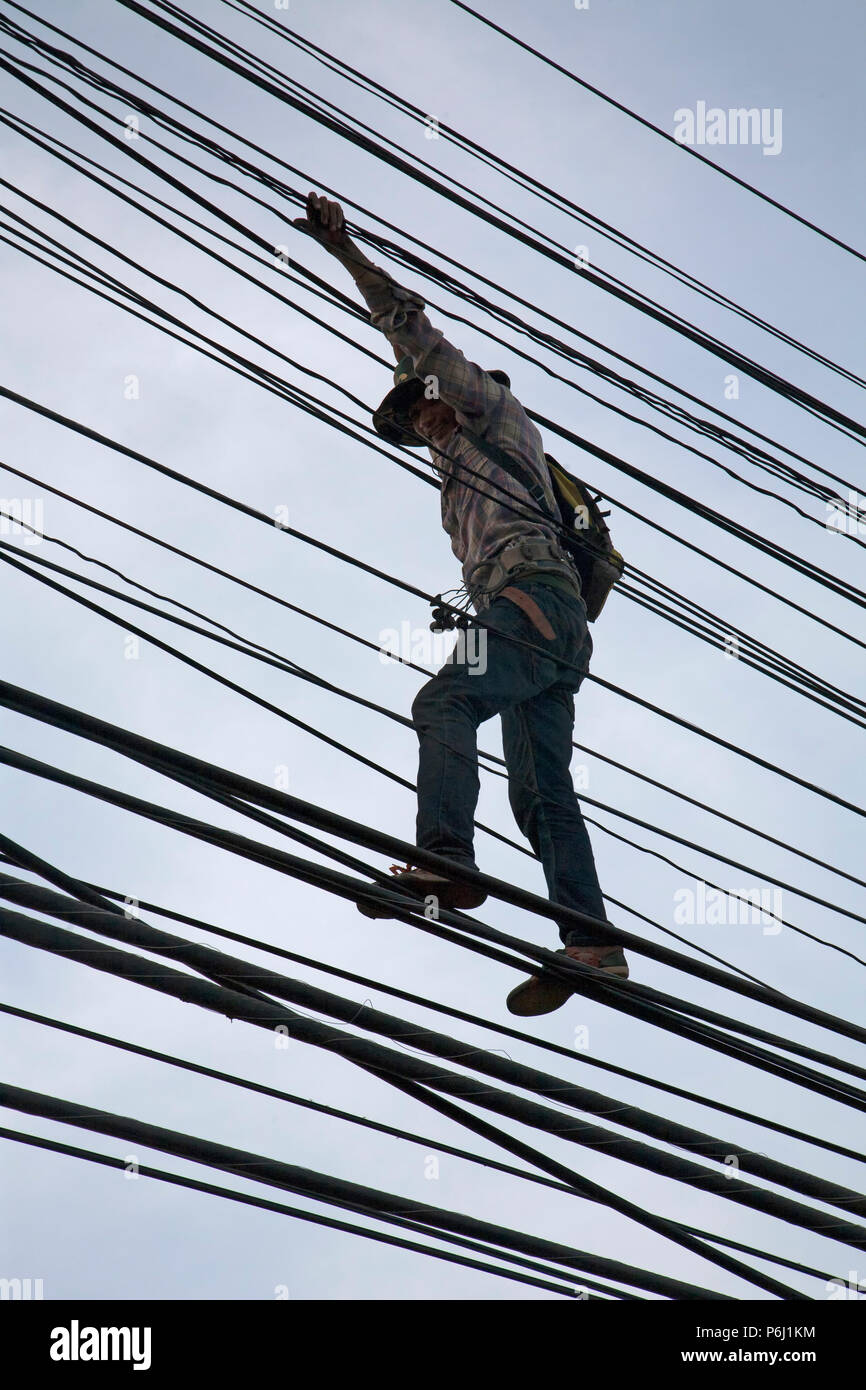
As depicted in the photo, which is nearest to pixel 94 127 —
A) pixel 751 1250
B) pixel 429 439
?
pixel 429 439

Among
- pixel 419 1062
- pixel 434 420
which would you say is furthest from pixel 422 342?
pixel 419 1062

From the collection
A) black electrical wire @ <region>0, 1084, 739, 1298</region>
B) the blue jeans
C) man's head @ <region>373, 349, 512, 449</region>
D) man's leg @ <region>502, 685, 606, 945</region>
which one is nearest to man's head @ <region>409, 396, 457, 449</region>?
man's head @ <region>373, 349, 512, 449</region>

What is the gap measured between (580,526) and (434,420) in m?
0.58

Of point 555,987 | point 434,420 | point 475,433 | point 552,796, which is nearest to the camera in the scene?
point 555,987

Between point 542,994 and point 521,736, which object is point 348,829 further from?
point 521,736

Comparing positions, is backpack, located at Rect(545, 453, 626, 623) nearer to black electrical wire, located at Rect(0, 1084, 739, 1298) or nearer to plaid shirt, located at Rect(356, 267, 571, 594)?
plaid shirt, located at Rect(356, 267, 571, 594)

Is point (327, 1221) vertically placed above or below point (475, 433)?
below

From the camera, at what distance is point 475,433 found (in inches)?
193

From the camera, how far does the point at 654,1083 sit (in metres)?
3.86

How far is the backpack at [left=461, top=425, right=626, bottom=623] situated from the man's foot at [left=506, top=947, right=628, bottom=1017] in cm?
134

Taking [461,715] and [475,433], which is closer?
[461,715]

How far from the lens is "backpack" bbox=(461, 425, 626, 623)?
487cm

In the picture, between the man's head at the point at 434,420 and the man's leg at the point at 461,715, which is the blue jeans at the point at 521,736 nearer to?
the man's leg at the point at 461,715

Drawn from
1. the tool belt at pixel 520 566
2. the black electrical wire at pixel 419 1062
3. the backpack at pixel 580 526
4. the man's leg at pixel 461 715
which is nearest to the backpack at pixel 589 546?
the backpack at pixel 580 526
